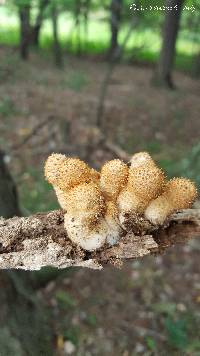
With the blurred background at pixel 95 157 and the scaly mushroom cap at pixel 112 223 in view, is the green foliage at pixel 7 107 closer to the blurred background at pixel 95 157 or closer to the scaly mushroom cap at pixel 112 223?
the blurred background at pixel 95 157

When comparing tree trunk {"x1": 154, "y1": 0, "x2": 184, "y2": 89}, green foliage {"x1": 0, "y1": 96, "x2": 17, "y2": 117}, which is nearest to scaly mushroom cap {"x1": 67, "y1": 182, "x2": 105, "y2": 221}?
green foliage {"x1": 0, "y1": 96, "x2": 17, "y2": 117}

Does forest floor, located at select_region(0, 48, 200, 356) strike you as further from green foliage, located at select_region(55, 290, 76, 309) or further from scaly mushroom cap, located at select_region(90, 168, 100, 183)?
scaly mushroom cap, located at select_region(90, 168, 100, 183)

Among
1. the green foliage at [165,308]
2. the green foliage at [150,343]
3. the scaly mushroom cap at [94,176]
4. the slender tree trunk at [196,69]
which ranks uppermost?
the scaly mushroom cap at [94,176]

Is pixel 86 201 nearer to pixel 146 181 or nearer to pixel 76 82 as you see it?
pixel 146 181

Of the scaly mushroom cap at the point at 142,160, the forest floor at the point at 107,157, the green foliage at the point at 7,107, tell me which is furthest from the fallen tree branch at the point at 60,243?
the green foliage at the point at 7,107

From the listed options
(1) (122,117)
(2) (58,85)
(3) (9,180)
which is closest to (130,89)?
(2) (58,85)

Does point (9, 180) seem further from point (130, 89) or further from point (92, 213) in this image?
point (130, 89)

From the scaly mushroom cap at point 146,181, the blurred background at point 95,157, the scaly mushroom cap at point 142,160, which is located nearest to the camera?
the scaly mushroom cap at point 146,181
